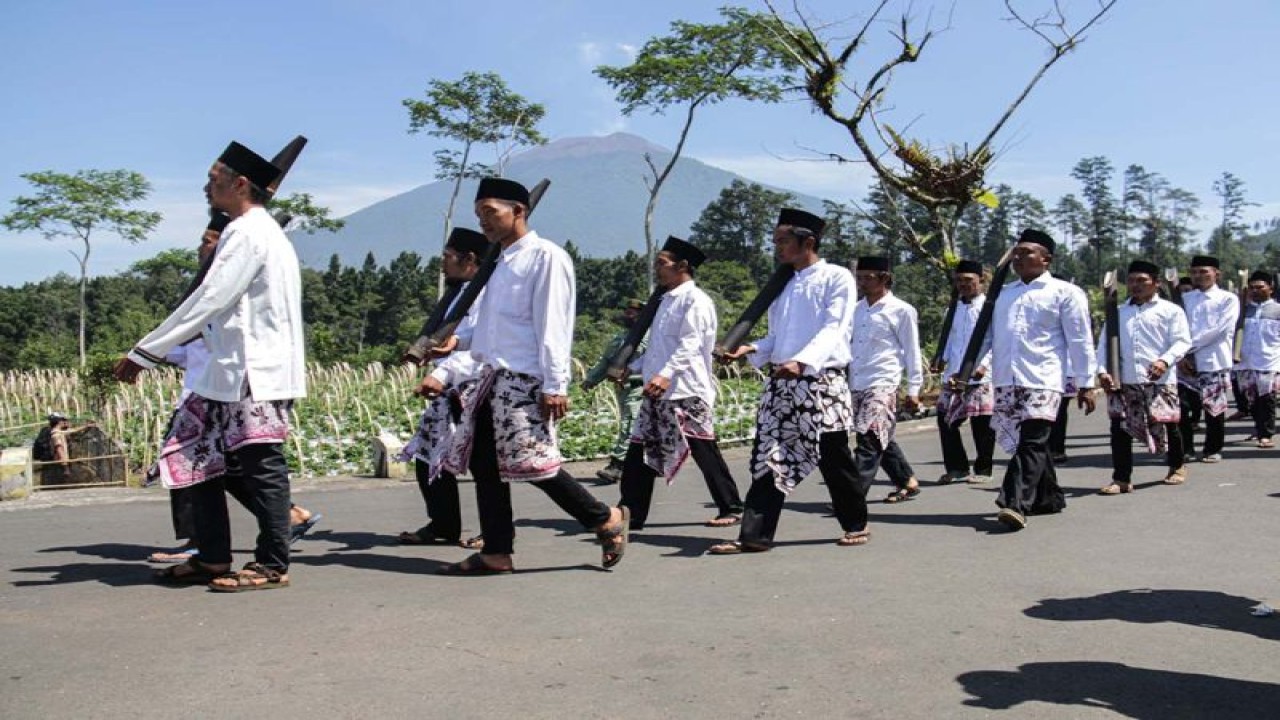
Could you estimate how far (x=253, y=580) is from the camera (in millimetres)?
5699

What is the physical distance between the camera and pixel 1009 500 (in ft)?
25.2

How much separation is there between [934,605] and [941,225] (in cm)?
1106

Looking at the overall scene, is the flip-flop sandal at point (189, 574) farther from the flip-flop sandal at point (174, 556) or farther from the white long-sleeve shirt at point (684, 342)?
the white long-sleeve shirt at point (684, 342)

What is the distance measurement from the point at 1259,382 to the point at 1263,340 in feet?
1.55

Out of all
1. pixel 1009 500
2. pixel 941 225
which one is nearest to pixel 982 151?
pixel 941 225

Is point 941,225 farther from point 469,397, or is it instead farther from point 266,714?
point 266,714

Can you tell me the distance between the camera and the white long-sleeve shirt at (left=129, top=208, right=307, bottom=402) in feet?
18.2

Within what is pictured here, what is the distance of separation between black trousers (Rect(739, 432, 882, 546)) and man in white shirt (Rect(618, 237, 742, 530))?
0.81 metres

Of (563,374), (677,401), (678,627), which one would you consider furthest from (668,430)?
(678,627)

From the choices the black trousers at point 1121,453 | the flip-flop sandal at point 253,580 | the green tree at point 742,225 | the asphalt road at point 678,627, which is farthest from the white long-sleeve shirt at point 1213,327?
the green tree at point 742,225

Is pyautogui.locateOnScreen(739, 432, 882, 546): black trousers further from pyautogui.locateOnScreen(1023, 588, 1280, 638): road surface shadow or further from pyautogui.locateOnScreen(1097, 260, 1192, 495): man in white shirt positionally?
pyautogui.locateOnScreen(1097, 260, 1192, 495): man in white shirt

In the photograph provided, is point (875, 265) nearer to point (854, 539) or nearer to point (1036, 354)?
point (1036, 354)

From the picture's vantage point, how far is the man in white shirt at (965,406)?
1044cm

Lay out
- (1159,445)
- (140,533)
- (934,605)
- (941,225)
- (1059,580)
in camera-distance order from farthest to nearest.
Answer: (941,225) < (1159,445) < (140,533) < (1059,580) < (934,605)
